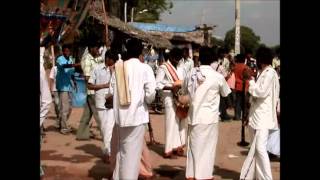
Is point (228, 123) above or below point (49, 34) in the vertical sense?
below

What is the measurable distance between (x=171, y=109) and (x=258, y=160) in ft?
8.19

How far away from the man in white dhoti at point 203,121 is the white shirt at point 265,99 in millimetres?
516

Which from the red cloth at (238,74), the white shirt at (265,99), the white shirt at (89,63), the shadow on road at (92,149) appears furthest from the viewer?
the red cloth at (238,74)

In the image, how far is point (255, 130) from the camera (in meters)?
6.62

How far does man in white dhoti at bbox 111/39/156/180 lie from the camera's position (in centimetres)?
Result: 613

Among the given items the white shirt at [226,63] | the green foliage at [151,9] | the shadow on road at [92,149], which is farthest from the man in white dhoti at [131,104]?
the green foliage at [151,9]

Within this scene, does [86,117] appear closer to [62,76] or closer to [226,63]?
[62,76]

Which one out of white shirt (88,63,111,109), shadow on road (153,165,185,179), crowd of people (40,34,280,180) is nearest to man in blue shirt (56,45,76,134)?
white shirt (88,63,111,109)

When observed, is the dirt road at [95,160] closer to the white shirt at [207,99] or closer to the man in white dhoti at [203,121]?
the man in white dhoti at [203,121]

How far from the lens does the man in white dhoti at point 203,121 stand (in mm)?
6797

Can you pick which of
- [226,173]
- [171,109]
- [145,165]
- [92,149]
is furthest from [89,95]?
[226,173]
